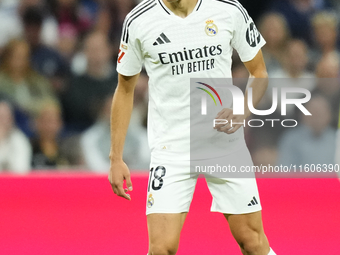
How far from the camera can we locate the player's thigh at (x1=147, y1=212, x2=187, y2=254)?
2275mm

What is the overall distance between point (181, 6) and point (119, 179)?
0.82m

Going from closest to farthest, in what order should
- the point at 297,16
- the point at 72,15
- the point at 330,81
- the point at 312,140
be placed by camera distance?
the point at 312,140
the point at 330,81
the point at 297,16
the point at 72,15

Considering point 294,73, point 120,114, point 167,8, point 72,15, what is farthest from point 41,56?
point 167,8

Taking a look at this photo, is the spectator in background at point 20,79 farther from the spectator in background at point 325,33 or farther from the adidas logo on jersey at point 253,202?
the adidas logo on jersey at point 253,202

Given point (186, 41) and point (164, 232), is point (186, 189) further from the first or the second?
point (186, 41)

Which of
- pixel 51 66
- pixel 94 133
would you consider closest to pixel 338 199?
pixel 94 133

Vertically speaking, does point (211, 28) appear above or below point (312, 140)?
above

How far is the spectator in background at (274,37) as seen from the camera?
5.15m

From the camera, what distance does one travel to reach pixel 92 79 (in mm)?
5152

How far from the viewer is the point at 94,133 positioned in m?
4.97

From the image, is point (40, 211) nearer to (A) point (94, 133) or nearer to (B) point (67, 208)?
(B) point (67, 208)

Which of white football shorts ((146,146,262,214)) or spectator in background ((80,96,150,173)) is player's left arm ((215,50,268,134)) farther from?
spectator in background ((80,96,150,173))

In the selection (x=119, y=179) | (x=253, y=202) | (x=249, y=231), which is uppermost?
(x=119, y=179)

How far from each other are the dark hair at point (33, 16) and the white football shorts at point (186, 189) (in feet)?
Result: 11.3
